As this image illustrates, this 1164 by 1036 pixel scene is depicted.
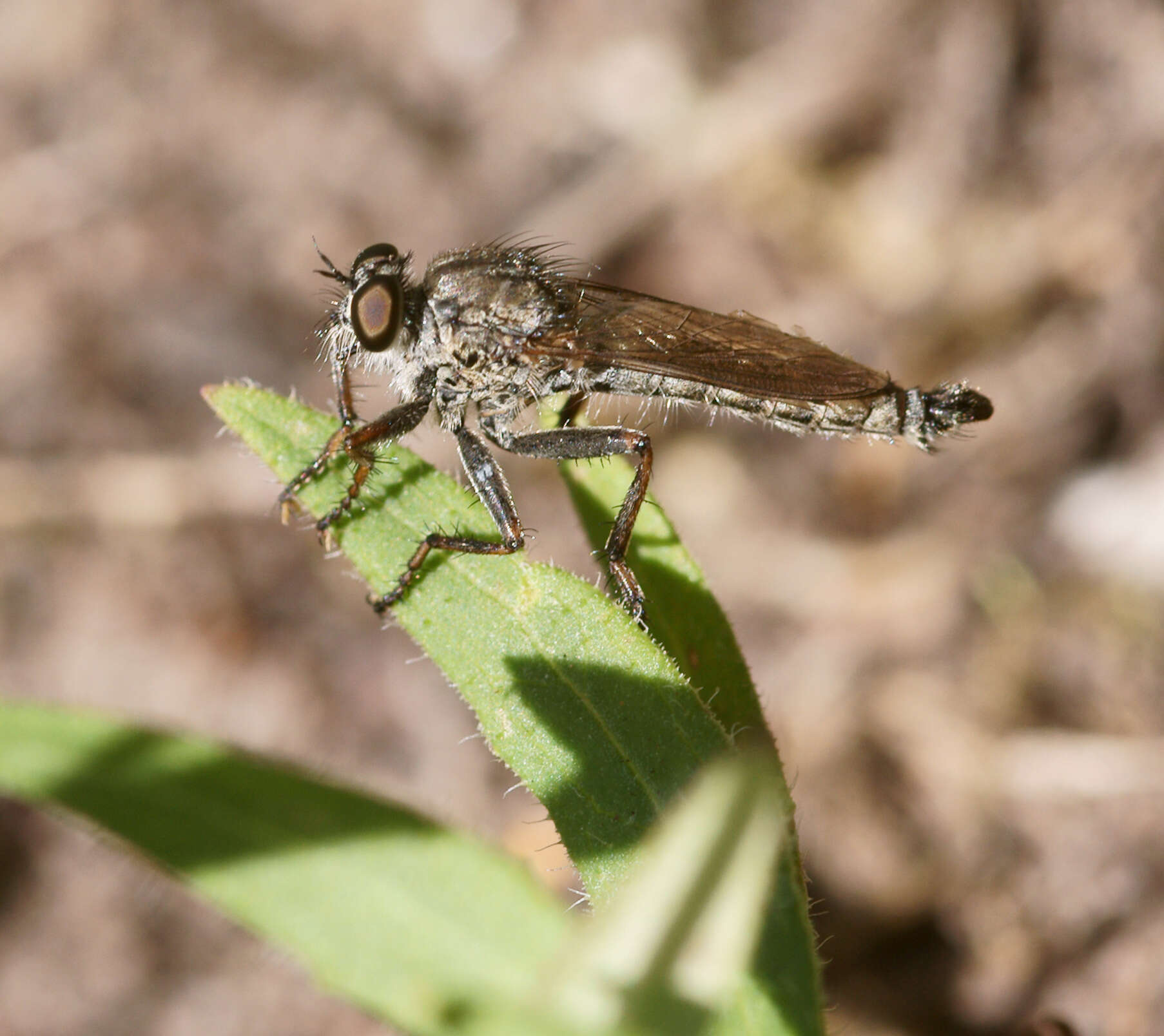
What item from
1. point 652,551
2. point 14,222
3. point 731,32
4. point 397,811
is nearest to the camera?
point 397,811

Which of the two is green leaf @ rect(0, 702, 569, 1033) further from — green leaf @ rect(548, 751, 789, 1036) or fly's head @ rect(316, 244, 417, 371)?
fly's head @ rect(316, 244, 417, 371)

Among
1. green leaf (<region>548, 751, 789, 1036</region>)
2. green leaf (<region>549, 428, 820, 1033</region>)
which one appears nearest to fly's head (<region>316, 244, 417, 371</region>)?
green leaf (<region>549, 428, 820, 1033</region>)

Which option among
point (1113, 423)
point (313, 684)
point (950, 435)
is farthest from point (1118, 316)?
point (313, 684)

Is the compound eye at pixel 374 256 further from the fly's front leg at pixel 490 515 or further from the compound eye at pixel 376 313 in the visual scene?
the fly's front leg at pixel 490 515

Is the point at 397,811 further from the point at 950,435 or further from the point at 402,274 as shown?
the point at 950,435

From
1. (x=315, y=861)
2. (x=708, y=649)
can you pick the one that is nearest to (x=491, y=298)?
(x=708, y=649)

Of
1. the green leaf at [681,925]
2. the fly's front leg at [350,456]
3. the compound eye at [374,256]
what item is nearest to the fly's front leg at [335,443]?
the fly's front leg at [350,456]
